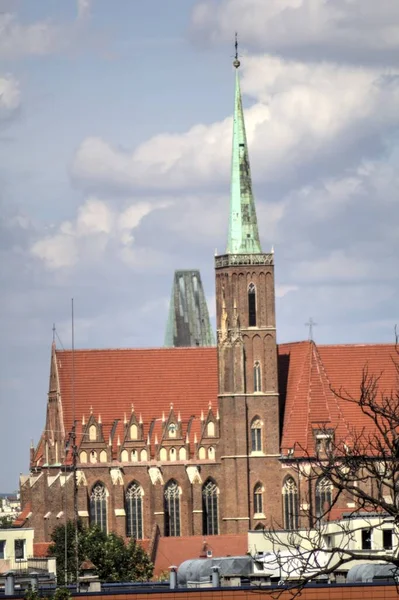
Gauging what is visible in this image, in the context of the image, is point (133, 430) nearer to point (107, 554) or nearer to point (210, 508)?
point (210, 508)

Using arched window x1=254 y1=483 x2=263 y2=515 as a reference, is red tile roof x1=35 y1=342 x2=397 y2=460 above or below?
above

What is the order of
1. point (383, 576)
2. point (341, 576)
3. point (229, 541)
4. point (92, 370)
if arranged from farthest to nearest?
1. point (92, 370)
2. point (229, 541)
3. point (341, 576)
4. point (383, 576)

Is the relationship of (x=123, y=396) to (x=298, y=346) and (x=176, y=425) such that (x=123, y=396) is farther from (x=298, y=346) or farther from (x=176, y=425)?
(x=298, y=346)

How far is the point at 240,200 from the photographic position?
120062mm

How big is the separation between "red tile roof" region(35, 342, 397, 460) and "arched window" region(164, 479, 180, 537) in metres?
3.42

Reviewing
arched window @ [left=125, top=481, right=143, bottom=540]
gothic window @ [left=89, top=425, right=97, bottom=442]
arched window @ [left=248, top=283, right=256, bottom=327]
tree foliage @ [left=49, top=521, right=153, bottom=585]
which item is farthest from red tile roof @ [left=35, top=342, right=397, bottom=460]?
tree foliage @ [left=49, top=521, right=153, bottom=585]

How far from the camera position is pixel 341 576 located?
64125mm

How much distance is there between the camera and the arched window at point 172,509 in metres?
118

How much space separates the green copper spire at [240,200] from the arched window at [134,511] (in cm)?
1654

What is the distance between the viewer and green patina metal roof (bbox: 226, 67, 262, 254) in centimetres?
11869

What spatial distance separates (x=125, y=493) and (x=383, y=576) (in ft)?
196

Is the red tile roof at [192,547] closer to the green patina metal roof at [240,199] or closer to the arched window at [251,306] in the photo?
the arched window at [251,306]

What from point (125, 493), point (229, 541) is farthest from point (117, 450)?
point (229, 541)

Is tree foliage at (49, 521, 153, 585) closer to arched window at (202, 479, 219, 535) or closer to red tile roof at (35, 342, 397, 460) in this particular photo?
arched window at (202, 479, 219, 535)
